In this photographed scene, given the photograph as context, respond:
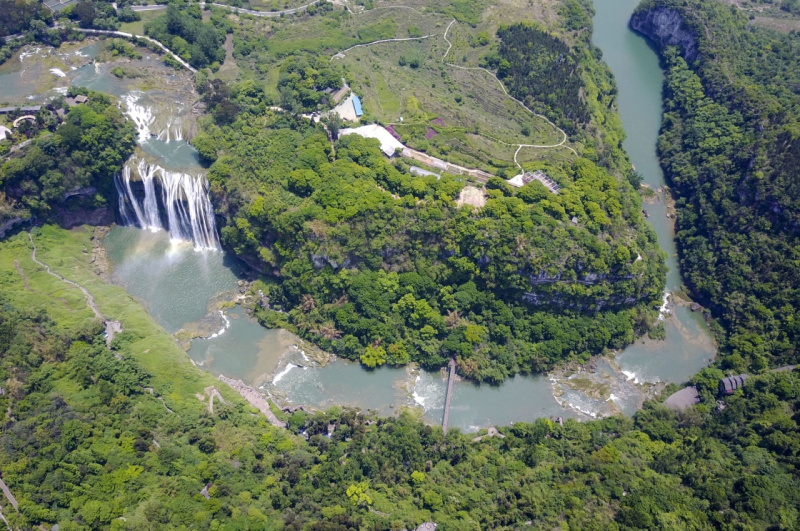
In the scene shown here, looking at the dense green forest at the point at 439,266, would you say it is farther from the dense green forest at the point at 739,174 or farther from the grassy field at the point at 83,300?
the grassy field at the point at 83,300

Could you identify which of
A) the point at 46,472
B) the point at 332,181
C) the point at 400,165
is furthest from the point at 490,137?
the point at 46,472

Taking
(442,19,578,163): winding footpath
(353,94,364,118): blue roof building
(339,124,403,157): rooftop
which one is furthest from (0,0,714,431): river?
(353,94,364,118): blue roof building

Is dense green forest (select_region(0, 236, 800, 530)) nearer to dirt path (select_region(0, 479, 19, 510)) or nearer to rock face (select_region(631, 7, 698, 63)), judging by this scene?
dirt path (select_region(0, 479, 19, 510))

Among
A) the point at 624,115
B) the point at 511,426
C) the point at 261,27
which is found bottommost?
the point at 511,426

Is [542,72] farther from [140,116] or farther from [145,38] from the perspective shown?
[145,38]

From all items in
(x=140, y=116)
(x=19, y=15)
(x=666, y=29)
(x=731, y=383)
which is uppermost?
(x=19, y=15)

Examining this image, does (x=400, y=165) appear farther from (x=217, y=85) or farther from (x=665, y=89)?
(x=665, y=89)

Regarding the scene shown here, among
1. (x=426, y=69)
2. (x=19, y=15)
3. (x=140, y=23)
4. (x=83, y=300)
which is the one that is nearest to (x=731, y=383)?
(x=426, y=69)
